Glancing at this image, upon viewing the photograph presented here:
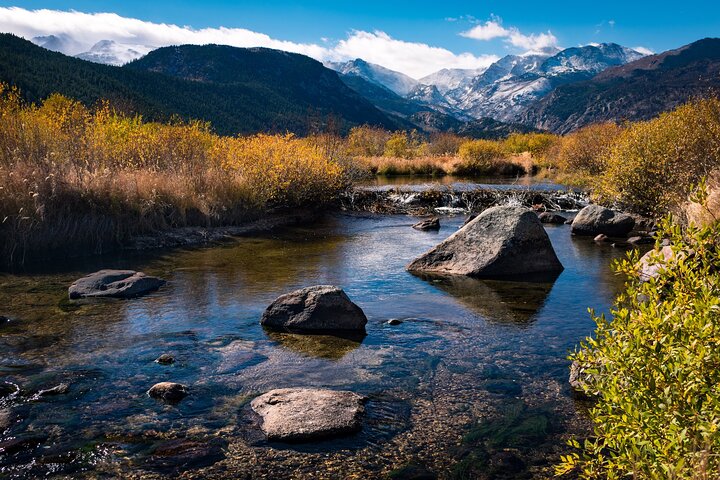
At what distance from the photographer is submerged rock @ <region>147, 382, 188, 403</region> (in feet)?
22.8

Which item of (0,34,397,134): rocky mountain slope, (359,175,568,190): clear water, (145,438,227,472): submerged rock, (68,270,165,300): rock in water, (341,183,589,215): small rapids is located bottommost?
(145,438,227,472): submerged rock

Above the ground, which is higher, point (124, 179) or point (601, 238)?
point (124, 179)

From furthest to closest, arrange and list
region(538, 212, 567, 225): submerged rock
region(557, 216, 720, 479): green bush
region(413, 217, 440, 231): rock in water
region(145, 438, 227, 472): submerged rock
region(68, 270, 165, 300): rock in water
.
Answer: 1. region(538, 212, 567, 225): submerged rock
2. region(413, 217, 440, 231): rock in water
3. region(68, 270, 165, 300): rock in water
4. region(145, 438, 227, 472): submerged rock
5. region(557, 216, 720, 479): green bush

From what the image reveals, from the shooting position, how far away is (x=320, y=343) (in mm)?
9219

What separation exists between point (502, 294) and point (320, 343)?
204 inches

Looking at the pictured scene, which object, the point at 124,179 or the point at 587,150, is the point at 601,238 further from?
the point at 587,150

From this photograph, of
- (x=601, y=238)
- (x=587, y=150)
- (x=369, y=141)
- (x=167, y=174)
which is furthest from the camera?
(x=369, y=141)

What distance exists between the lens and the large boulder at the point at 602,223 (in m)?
20.1

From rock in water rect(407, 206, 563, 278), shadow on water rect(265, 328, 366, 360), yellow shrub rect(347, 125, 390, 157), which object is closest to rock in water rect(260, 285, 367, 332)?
shadow on water rect(265, 328, 366, 360)

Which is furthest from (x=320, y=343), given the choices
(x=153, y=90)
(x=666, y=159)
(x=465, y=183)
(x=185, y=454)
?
(x=153, y=90)

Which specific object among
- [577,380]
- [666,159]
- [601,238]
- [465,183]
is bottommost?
[577,380]

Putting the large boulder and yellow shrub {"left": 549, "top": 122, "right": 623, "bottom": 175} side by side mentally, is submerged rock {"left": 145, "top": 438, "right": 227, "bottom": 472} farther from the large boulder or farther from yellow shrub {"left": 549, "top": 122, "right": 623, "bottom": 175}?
yellow shrub {"left": 549, "top": 122, "right": 623, "bottom": 175}

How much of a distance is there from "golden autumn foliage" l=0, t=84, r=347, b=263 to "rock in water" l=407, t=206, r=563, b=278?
29.2ft

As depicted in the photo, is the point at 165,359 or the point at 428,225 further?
the point at 428,225
